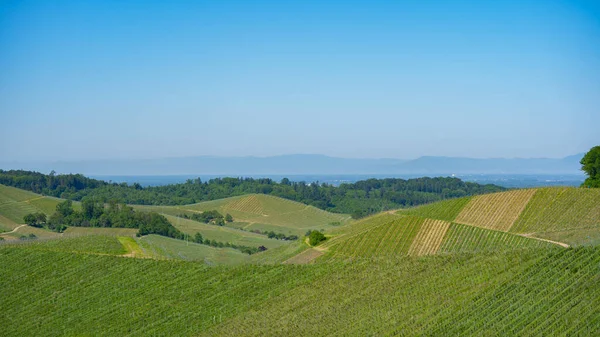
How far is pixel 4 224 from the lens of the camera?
8238cm

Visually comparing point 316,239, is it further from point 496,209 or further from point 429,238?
point 496,209

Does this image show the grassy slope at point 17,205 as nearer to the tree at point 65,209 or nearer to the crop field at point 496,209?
the tree at point 65,209

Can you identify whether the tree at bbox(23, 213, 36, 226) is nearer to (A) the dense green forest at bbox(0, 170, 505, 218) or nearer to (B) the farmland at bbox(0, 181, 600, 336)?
(B) the farmland at bbox(0, 181, 600, 336)

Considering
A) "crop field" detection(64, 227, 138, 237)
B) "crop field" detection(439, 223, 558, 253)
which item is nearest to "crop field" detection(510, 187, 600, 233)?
"crop field" detection(439, 223, 558, 253)

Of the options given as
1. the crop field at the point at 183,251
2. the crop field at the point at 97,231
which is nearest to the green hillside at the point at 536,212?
the crop field at the point at 183,251

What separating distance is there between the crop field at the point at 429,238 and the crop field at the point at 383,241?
0.40 meters

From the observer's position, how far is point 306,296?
1484 inches

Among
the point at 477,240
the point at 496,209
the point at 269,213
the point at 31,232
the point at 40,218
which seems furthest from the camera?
the point at 269,213

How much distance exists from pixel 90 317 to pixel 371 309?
17.8 metres

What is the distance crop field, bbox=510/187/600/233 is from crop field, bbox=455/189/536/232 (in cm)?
76

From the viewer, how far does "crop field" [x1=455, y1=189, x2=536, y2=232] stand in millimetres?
51375

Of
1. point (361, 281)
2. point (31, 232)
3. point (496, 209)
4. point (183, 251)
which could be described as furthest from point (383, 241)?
point (31, 232)

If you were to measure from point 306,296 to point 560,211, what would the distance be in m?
24.4

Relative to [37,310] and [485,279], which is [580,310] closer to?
[485,279]
